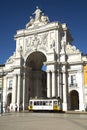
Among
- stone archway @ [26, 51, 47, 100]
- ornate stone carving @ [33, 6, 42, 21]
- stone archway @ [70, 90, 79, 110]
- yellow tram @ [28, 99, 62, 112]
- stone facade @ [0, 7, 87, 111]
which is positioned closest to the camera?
yellow tram @ [28, 99, 62, 112]

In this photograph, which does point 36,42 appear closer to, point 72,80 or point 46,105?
point 72,80

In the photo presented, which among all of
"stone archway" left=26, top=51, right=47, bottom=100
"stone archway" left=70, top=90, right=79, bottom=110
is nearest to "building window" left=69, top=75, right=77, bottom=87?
"stone archway" left=70, top=90, right=79, bottom=110

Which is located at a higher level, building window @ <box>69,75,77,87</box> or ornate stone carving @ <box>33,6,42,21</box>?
ornate stone carving @ <box>33,6,42,21</box>

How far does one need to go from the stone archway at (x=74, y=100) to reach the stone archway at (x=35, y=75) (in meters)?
11.1

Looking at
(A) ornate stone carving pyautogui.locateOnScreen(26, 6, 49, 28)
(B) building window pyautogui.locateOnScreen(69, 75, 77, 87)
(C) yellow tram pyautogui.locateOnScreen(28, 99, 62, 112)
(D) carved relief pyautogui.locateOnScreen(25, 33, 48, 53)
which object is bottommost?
(C) yellow tram pyautogui.locateOnScreen(28, 99, 62, 112)

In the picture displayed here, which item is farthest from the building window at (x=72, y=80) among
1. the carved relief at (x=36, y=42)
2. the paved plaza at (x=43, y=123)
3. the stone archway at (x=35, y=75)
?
the paved plaza at (x=43, y=123)

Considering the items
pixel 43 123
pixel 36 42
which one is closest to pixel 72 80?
pixel 36 42

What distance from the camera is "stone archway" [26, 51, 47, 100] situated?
64062 mm

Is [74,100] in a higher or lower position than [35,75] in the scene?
lower

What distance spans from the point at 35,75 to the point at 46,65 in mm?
9926

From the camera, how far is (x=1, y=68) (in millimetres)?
68938

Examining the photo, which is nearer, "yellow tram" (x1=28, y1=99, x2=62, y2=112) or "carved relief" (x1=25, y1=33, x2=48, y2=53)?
"yellow tram" (x1=28, y1=99, x2=62, y2=112)

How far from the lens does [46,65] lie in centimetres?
5803

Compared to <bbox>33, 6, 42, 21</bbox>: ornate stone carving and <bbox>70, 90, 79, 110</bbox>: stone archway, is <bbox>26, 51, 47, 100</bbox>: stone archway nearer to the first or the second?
<bbox>33, 6, 42, 21</bbox>: ornate stone carving
